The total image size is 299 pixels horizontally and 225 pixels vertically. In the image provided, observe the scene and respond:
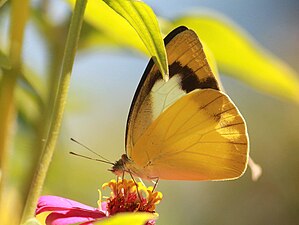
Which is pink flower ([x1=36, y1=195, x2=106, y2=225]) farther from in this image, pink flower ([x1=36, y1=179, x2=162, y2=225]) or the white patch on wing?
the white patch on wing

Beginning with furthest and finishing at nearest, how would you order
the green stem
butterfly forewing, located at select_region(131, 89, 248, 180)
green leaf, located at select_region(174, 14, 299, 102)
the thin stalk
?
green leaf, located at select_region(174, 14, 299, 102)
butterfly forewing, located at select_region(131, 89, 248, 180)
the thin stalk
the green stem

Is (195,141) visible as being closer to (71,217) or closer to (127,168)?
(127,168)

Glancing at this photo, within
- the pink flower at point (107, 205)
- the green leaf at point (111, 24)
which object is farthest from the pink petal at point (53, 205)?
the green leaf at point (111, 24)

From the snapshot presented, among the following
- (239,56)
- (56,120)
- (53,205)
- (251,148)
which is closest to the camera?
(56,120)

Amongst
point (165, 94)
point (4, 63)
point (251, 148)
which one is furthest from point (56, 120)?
point (251, 148)

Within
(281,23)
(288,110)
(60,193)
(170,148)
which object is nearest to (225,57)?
(170,148)

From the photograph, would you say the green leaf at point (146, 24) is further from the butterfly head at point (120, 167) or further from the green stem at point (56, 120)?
the butterfly head at point (120, 167)

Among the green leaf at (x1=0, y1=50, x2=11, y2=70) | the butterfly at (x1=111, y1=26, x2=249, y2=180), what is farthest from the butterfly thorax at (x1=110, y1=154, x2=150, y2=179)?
the green leaf at (x1=0, y1=50, x2=11, y2=70)

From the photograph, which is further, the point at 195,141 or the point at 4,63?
the point at 195,141
